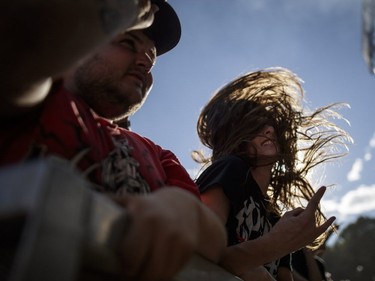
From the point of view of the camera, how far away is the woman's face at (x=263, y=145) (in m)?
3.22

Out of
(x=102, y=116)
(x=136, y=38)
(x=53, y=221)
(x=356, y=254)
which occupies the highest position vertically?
(x=356, y=254)

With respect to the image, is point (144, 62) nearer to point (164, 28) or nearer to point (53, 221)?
point (164, 28)

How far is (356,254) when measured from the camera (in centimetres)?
3525

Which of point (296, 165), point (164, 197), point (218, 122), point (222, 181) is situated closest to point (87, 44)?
point (164, 197)

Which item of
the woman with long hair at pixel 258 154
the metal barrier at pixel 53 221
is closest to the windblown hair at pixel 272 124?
the woman with long hair at pixel 258 154

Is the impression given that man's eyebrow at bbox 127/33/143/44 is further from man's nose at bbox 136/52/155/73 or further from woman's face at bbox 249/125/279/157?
woman's face at bbox 249/125/279/157

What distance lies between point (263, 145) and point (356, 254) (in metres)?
36.0

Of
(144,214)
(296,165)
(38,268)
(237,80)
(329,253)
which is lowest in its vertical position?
(38,268)

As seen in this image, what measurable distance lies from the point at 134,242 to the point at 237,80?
326cm

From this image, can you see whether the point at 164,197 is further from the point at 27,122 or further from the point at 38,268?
the point at 27,122

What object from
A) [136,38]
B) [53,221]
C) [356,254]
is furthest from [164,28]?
[356,254]

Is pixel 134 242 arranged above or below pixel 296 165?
below

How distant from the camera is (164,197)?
83 cm

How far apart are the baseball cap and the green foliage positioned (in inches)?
1367
